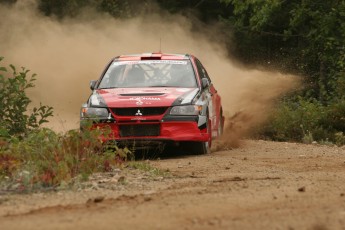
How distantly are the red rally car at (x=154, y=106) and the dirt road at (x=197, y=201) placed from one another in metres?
1.53

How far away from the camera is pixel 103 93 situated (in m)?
15.1

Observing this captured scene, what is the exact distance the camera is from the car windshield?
15570 millimetres

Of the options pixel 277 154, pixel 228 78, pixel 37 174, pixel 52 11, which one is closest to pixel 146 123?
pixel 277 154

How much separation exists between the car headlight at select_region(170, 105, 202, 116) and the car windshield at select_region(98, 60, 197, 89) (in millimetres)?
933

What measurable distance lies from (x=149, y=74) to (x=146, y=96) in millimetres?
1219

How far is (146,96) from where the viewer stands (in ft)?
48.1

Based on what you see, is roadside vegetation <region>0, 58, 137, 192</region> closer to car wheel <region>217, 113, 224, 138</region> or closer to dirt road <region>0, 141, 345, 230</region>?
dirt road <region>0, 141, 345, 230</region>

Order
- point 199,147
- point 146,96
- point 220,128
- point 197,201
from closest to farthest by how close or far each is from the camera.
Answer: point 197,201 < point 146,96 < point 199,147 < point 220,128

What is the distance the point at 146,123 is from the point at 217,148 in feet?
9.40

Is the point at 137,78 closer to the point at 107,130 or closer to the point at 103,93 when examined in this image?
the point at 103,93

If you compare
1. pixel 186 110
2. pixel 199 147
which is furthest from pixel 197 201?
pixel 199 147

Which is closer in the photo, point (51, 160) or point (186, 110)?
point (51, 160)

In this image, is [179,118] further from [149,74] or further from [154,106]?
[149,74]

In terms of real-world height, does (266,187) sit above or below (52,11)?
below
